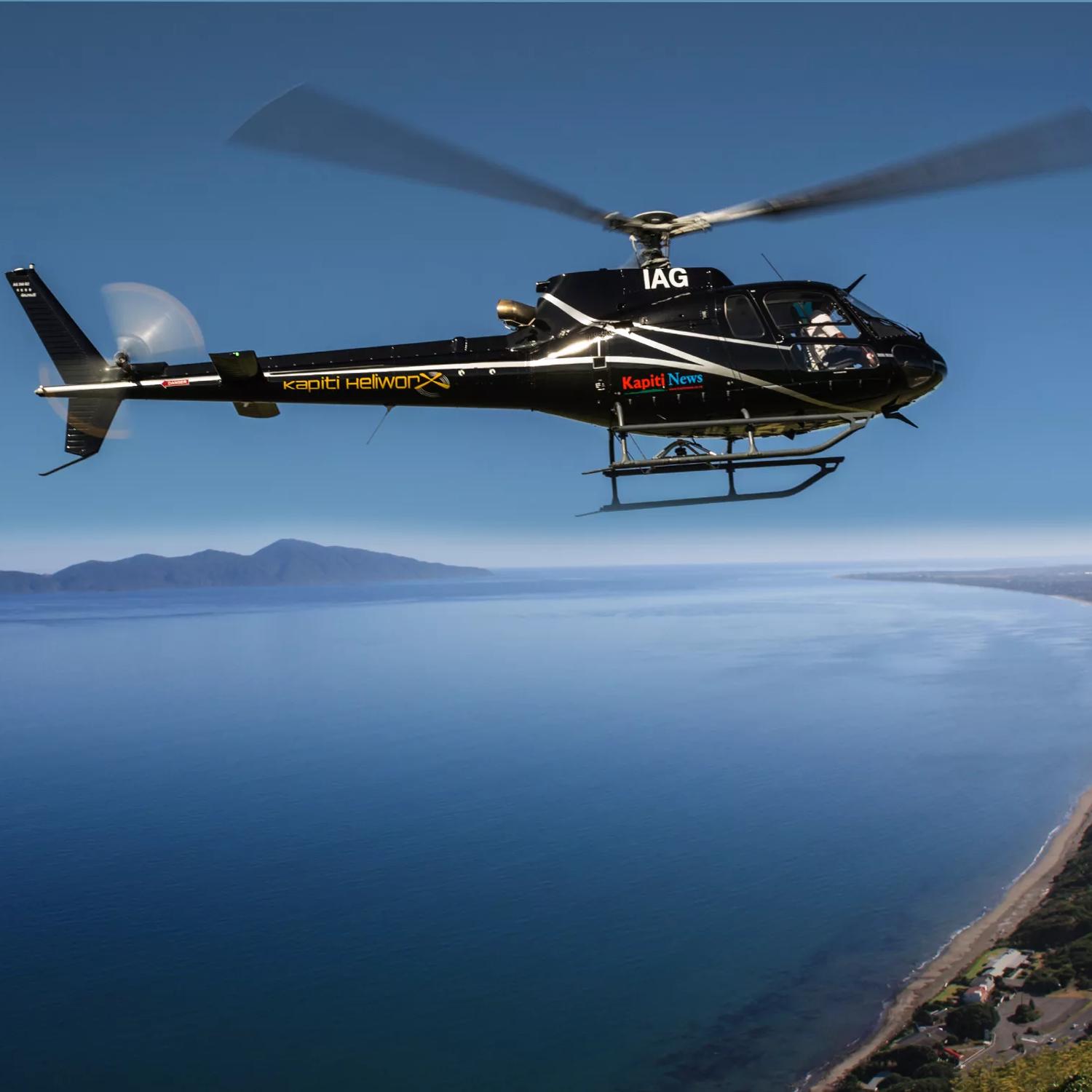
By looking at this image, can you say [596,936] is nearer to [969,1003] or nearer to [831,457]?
[969,1003]

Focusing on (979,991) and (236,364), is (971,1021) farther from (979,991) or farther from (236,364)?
(236,364)

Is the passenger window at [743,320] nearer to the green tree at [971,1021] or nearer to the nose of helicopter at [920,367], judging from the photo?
the nose of helicopter at [920,367]

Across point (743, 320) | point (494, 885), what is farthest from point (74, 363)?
point (494, 885)

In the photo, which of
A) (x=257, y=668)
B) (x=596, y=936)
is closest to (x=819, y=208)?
(x=596, y=936)

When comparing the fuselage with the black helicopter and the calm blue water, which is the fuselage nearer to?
the black helicopter

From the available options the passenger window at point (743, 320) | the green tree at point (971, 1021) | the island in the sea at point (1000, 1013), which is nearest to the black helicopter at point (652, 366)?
the passenger window at point (743, 320)

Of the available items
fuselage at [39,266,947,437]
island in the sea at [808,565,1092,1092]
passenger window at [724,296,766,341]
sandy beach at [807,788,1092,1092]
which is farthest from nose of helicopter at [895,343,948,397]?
sandy beach at [807,788,1092,1092]
